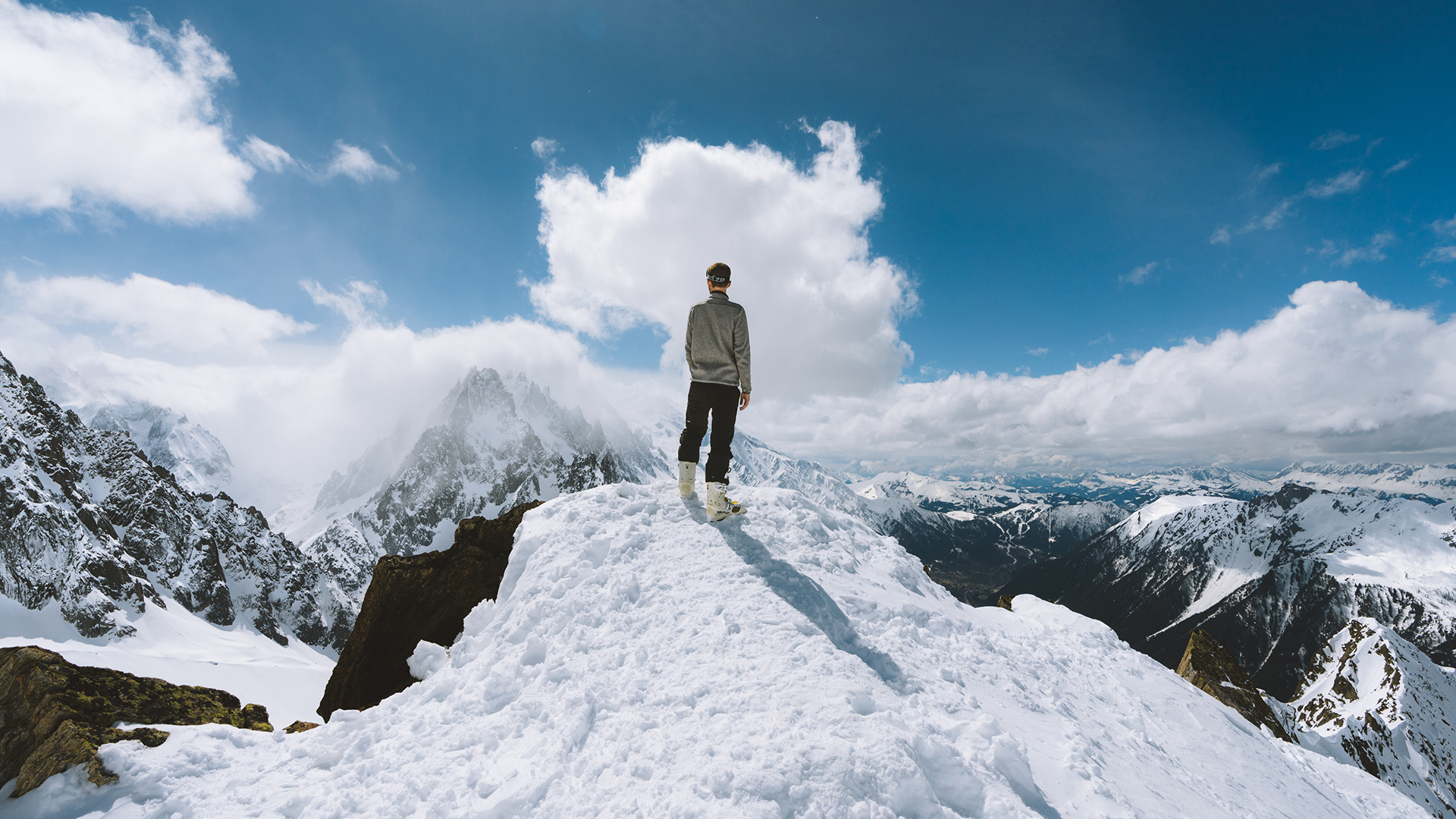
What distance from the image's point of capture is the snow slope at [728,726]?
5.26 meters

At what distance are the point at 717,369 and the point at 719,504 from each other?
2.76 metres

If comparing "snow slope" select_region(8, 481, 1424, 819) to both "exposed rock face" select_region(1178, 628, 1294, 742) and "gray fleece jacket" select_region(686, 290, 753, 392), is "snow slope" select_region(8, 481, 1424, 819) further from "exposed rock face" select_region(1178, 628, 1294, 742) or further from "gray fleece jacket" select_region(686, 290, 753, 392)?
"exposed rock face" select_region(1178, 628, 1294, 742)

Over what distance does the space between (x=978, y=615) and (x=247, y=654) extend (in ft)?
589

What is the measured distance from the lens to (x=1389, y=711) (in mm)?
86875

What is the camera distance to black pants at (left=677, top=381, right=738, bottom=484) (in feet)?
36.0

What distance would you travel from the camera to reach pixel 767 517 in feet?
38.3

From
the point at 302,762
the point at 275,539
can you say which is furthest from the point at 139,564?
the point at 302,762

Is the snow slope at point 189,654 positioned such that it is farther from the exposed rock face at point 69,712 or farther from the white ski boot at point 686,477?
the white ski boot at point 686,477

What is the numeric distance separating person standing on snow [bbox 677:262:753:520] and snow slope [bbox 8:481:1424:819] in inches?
43.2

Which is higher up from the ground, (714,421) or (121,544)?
(714,421)

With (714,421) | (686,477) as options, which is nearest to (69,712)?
(686,477)

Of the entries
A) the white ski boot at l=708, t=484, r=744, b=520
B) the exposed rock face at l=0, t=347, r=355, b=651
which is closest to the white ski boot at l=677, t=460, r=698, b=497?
the white ski boot at l=708, t=484, r=744, b=520

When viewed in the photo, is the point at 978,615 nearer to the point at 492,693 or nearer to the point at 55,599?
the point at 492,693

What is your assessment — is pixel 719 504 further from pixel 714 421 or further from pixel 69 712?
pixel 69 712
